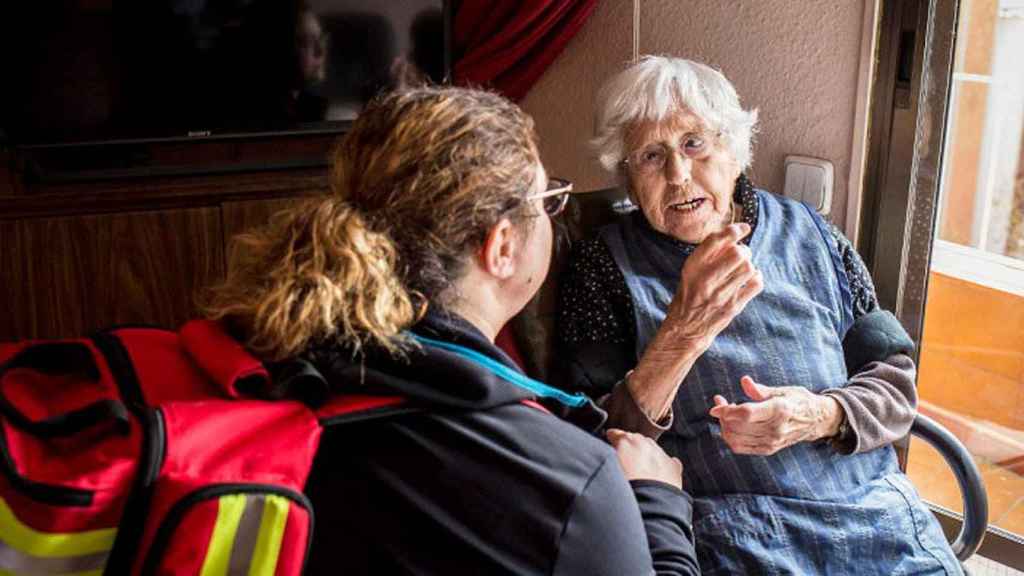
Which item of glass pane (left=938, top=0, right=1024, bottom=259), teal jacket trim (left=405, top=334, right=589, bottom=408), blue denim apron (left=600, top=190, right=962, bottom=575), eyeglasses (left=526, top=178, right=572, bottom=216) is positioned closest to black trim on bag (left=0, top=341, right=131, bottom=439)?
teal jacket trim (left=405, top=334, right=589, bottom=408)

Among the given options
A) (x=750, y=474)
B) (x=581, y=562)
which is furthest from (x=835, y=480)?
(x=581, y=562)

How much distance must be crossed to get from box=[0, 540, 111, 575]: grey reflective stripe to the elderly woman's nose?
1.15 metres

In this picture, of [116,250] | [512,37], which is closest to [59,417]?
[116,250]

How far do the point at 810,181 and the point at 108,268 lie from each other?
159 cm

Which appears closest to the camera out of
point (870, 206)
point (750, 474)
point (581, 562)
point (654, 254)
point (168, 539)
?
point (168, 539)

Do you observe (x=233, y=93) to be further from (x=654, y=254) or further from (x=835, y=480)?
(x=835, y=480)

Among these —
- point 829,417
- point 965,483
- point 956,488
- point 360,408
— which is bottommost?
point 956,488

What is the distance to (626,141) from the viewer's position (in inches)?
74.9

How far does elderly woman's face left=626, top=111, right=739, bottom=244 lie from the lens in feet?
6.01

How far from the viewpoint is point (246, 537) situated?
93 cm

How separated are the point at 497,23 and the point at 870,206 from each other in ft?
3.73

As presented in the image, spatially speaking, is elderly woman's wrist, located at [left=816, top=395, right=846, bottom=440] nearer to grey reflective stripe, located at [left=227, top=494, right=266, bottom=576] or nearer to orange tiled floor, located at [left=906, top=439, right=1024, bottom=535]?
orange tiled floor, located at [left=906, top=439, right=1024, bottom=535]

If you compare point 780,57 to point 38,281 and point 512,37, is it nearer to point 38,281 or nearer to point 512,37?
point 512,37

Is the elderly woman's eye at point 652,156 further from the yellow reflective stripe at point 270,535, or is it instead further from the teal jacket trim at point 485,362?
the yellow reflective stripe at point 270,535
